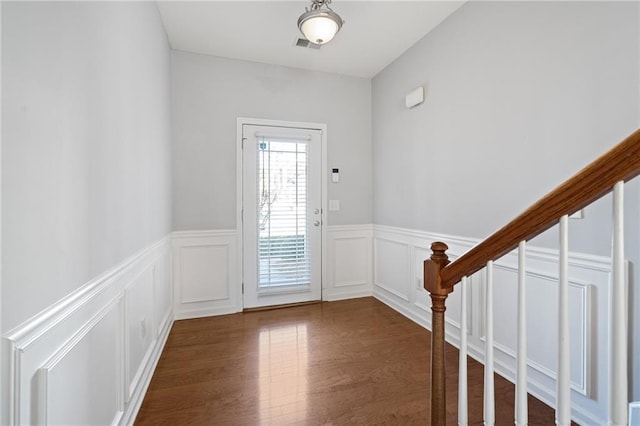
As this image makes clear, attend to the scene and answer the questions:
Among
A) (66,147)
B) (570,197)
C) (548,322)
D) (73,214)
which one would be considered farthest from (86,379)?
(548,322)

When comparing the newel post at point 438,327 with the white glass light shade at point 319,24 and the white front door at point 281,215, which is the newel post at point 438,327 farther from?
the white front door at point 281,215

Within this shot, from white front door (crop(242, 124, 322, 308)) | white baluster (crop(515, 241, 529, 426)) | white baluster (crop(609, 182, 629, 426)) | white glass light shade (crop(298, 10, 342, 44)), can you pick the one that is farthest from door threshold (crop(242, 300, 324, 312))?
white baluster (crop(609, 182, 629, 426))

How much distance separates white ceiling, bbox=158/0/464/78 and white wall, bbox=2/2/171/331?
35.3 inches

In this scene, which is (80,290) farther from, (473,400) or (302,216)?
(302,216)

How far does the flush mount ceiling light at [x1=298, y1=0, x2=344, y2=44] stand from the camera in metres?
2.16

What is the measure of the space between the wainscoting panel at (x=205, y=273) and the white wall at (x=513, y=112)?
6.43 feet

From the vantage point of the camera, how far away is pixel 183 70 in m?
3.12

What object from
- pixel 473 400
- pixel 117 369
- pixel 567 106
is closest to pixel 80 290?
pixel 117 369

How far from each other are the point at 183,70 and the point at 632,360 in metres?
4.03

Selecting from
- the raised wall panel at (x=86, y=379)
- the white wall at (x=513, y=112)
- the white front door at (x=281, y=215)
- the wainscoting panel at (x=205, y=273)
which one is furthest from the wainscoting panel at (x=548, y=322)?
the raised wall panel at (x=86, y=379)

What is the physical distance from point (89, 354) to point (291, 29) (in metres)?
2.83

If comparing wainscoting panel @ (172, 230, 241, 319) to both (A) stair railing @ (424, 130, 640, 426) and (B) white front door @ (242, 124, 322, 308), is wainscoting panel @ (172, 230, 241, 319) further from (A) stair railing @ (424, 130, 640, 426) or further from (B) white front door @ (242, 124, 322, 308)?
(A) stair railing @ (424, 130, 640, 426)

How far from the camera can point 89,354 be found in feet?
3.67

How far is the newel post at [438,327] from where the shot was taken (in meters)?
1.05
